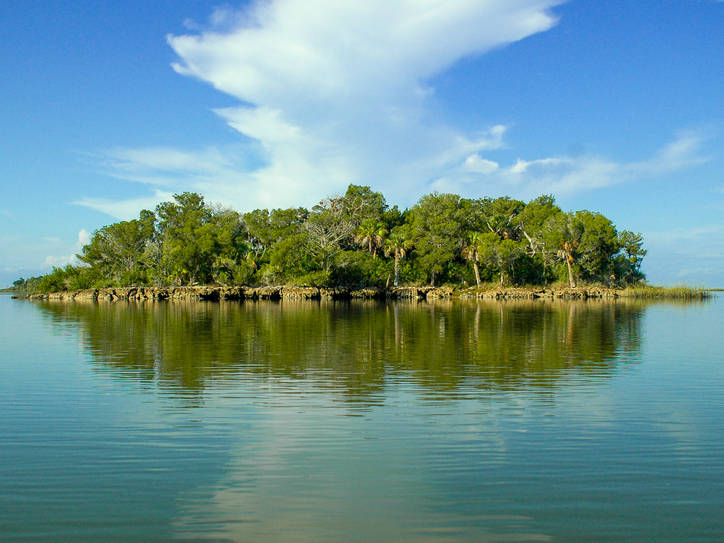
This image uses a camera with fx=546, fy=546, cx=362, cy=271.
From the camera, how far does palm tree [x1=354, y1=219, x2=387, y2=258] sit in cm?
8506

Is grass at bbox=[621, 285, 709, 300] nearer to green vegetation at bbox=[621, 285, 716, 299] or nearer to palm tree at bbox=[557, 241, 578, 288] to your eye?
green vegetation at bbox=[621, 285, 716, 299]

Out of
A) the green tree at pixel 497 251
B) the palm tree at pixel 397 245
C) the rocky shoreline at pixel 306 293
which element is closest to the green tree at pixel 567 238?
the rocky shoreline at pixel 306 293

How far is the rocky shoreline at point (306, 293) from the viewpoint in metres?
75.7

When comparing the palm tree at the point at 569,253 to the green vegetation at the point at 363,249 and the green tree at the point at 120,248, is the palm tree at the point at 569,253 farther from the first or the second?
the green tree at the point at 120,248

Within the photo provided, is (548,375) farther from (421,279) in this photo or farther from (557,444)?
(421,279)

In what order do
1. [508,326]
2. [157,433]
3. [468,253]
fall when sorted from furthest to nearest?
[468,253]
[508,326]
[157,433]

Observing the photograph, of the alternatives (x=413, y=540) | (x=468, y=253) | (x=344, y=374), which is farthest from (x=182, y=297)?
(x=413, y=540)

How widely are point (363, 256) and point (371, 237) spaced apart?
5.81 meters

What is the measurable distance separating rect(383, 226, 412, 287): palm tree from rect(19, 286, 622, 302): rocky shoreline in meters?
3.88

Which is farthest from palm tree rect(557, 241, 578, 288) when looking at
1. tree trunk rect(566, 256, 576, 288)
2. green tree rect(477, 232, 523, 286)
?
green tree rect(477, 232, 523, 286)

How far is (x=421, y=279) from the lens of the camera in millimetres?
82875

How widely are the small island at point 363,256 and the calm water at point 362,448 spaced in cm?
A: 5794

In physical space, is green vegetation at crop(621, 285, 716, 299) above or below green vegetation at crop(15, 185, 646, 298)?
below

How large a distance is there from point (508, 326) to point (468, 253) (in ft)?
164
